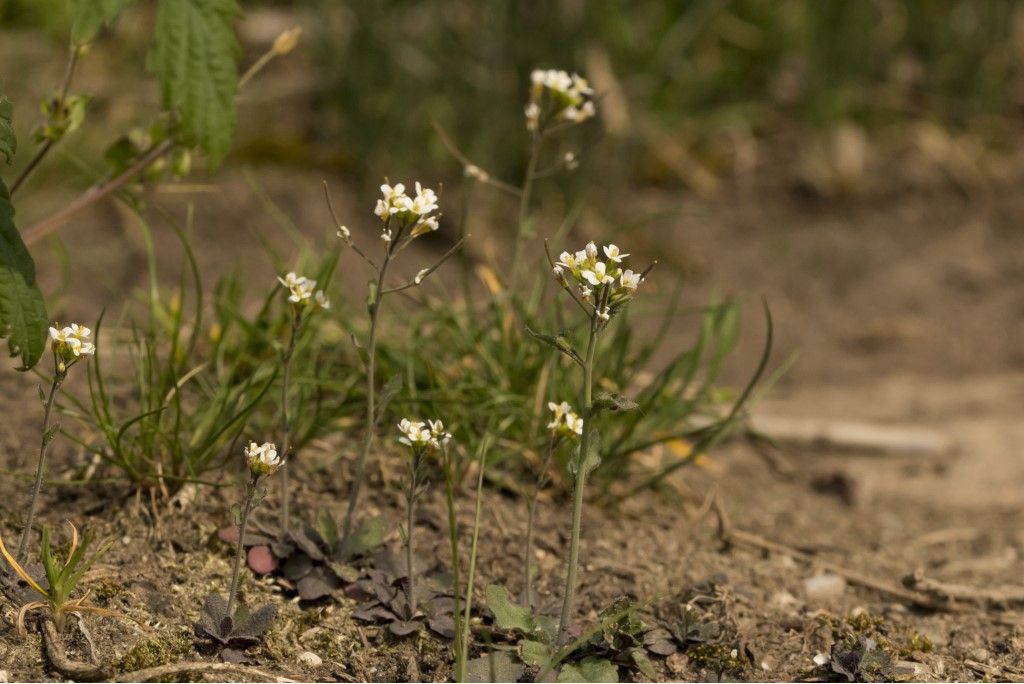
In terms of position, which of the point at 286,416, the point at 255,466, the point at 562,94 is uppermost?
the point at 562,94

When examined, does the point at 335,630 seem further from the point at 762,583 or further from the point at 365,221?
the point at 365,221

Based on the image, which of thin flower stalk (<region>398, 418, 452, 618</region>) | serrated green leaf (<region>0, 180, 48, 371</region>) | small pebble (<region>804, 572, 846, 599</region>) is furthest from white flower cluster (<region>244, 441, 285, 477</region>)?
small pebble (<region>804, 572, 846, 599</region>)

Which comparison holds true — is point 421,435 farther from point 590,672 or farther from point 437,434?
point 590,672

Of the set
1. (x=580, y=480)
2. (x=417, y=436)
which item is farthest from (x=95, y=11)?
(x=580, y=480)

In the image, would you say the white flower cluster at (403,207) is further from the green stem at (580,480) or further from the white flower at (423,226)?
the green stem at (580,480)

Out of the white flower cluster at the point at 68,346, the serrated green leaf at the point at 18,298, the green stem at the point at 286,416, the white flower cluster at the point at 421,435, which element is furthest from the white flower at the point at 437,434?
the serrated green leaf at the point at 18,298

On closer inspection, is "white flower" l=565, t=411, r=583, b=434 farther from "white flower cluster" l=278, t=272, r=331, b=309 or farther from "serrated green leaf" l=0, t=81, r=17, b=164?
"serrated green leaf" l=0, t=81, r=17, b=164
